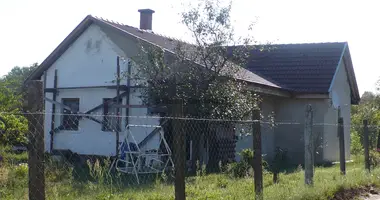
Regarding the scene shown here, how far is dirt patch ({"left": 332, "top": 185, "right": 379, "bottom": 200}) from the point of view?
958 centimetres

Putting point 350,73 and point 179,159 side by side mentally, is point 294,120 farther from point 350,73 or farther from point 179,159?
point 179,159

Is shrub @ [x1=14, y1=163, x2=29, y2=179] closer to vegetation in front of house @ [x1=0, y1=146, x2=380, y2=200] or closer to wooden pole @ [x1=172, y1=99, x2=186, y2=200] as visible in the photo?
vegetation in front of house @ [x1=0, y1=146, x2=380, y2=200]

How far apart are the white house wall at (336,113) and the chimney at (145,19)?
7816 mm

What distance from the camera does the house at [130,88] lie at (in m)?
16.4

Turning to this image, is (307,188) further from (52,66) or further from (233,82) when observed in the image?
Answer: (52,66)

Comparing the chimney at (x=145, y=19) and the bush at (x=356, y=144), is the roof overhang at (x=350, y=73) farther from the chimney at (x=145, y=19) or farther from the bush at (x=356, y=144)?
the chimney at (x=145, y=19)

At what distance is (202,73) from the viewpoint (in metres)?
13.3

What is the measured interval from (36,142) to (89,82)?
12.3 meters

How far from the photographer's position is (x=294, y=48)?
22.1 meters

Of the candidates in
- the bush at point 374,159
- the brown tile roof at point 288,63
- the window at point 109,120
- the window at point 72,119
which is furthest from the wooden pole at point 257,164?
the window at point 72,119

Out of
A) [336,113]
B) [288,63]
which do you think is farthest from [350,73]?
[288,63]

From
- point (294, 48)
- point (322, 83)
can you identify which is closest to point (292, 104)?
point (322, 83)

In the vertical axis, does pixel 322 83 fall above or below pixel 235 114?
above

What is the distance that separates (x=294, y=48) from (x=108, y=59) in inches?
350
